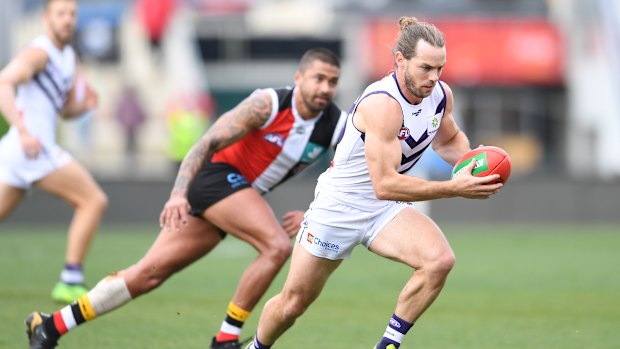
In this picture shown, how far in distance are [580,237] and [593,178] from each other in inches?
117

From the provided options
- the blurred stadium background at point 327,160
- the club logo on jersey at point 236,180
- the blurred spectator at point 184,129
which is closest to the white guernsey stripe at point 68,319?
the blurred stadium background at point 327,160

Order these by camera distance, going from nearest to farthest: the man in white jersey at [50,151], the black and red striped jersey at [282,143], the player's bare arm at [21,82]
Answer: the black and red striped jersey at [282,143] < the player's bare arm at [21,82] < the man in white jersey at [50,151]

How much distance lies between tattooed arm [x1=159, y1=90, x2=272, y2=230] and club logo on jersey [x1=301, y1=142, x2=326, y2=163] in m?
0.40

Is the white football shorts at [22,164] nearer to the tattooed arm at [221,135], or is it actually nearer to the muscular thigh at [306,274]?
the tattooed arm at [221,135]

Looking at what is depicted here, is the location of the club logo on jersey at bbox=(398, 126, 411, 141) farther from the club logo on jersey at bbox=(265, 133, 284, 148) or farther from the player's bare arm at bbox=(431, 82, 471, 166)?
the club logo on jersey at bbox=(265, 133, 284, 148)

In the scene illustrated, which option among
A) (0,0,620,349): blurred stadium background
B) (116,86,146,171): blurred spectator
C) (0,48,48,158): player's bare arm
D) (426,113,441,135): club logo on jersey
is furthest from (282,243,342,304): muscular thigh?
(116,86,146,171): blurred spectator

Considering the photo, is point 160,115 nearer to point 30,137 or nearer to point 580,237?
point 580,237

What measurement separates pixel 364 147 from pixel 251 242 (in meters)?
1.50

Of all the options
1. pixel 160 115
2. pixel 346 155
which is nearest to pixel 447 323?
pixel 346 155

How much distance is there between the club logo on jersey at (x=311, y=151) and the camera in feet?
27.4

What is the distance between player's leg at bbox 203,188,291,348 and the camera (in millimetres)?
7988

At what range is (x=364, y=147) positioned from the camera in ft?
23.0

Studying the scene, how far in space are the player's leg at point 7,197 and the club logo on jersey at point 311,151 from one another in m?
3.10

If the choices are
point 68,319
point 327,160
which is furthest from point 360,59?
point 68,319
